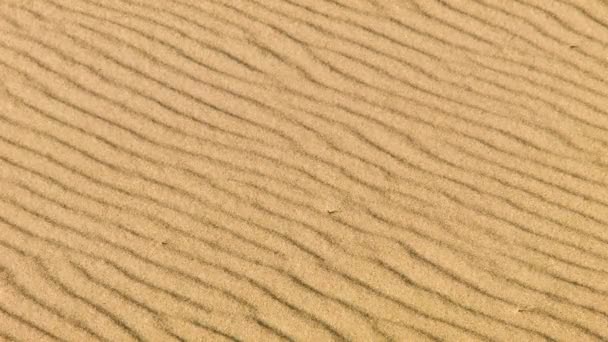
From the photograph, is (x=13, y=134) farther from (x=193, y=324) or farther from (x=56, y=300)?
(x=193, y=324)

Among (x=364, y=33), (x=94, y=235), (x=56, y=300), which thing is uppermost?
(x=364, y=33)

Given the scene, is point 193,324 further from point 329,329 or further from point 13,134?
point 13,134

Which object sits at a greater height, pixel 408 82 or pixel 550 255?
pixel 408 82

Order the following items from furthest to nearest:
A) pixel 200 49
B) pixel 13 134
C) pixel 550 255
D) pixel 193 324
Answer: pixel 200 49, pixel 13 134, pixel 550 255, pixel 193 324

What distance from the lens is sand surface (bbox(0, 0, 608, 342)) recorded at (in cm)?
384

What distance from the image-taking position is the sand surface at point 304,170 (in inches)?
151

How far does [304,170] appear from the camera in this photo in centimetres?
423

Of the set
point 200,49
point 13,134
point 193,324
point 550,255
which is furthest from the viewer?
point 200,49

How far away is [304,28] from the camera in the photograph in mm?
4758

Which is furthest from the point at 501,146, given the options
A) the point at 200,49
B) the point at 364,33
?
the point at 200,49

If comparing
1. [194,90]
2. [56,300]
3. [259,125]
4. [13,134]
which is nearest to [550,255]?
[259,125]

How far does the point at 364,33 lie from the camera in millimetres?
4750

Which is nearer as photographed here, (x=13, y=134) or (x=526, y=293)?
(x=526, y=293)

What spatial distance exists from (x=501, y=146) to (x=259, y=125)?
3.86 ft
